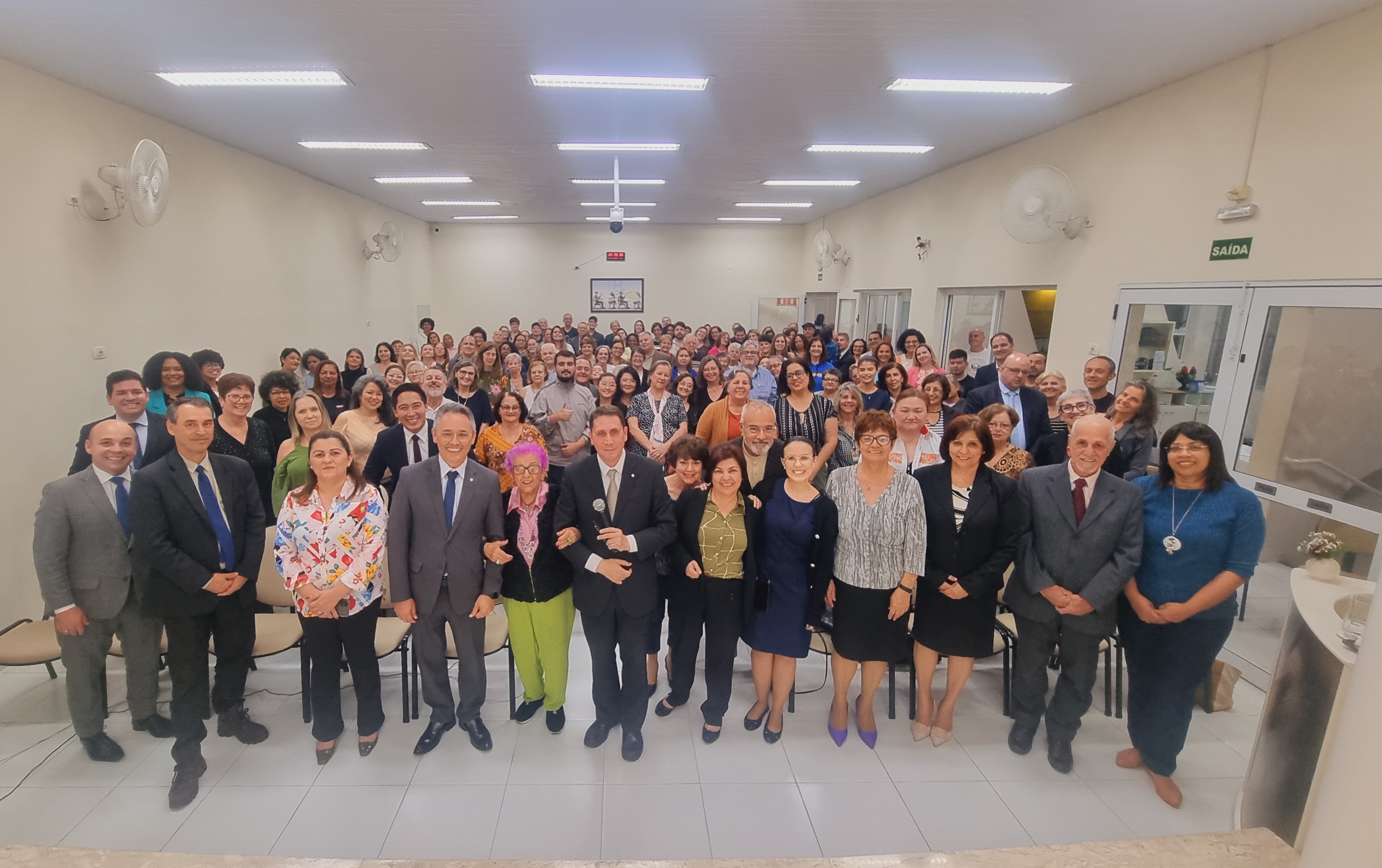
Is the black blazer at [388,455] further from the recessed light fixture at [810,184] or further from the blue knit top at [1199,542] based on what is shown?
the recessed light fixture at [810,184]

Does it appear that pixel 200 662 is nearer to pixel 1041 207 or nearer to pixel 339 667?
pixel 339 667

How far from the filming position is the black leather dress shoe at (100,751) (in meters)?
2.96

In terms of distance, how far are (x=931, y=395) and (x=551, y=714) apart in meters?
3.17

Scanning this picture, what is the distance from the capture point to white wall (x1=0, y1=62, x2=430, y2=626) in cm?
420

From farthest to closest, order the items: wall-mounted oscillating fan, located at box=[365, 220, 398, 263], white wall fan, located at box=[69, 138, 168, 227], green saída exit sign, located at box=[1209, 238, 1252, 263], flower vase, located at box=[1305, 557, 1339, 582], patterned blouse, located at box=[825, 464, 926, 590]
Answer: wall-mounted oscillating fan, located at box=[365, 220, 398, 263], white wall fan, located at box=[69, 138, 168, 227], green saída exit sign, located at box=[1209, 238, 1252, 263], patterned blouse, located at box=[825, 464, 926, 590], flower vase, located at box=[1305, 557, 1339, 582]

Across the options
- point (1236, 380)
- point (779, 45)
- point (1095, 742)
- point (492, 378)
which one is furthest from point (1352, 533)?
point (492, 378)

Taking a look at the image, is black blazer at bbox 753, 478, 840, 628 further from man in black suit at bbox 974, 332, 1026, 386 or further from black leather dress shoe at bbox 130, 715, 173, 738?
man in black suit at bbox 974, 332, 1026, 386

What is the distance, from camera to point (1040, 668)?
3.09m

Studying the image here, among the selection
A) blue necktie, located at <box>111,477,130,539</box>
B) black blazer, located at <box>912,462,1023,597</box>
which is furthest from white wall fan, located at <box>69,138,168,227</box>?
black blazer, located at <box>912,462,1023,597</box>

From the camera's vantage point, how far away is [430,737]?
10.1 ft

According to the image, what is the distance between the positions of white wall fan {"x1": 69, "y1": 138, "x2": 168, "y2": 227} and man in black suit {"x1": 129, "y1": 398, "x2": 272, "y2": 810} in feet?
9.49

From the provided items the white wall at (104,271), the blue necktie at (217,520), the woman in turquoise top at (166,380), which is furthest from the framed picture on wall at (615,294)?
the blue necktie at (217,520)

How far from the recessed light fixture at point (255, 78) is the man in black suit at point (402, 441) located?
9.31 ft

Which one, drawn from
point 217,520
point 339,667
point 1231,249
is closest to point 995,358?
point 1231,249
